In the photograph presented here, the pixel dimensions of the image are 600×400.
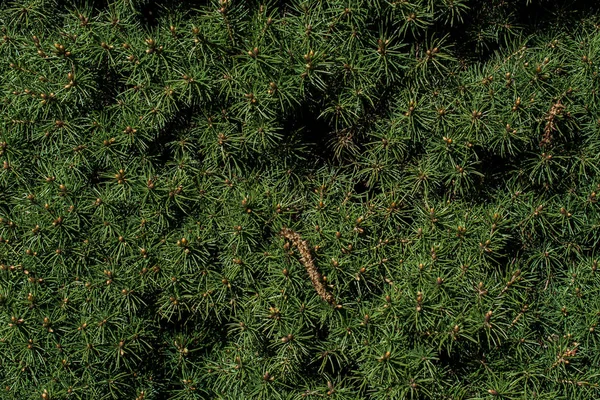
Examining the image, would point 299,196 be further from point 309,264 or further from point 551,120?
point 551,120

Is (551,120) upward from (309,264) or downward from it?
upward

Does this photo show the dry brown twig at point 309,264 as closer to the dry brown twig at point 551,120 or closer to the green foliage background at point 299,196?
the green foliage background at point 299,196

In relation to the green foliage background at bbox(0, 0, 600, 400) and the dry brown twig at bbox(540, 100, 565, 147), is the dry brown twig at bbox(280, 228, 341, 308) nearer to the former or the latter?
the green foliage background at bbox(0, 0, 600, 400)

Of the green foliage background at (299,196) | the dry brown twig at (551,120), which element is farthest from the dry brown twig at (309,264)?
the dry brown twig at (551,120)

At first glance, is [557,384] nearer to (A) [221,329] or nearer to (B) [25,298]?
(A) [221,329]

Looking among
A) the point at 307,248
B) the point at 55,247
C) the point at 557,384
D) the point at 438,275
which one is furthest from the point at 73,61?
the point at 557,384

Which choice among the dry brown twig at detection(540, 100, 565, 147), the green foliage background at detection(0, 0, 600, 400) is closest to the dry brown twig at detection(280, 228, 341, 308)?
the green foliage background at detection(0, 0, 600, 400)

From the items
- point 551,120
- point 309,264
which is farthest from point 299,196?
point 551,120
